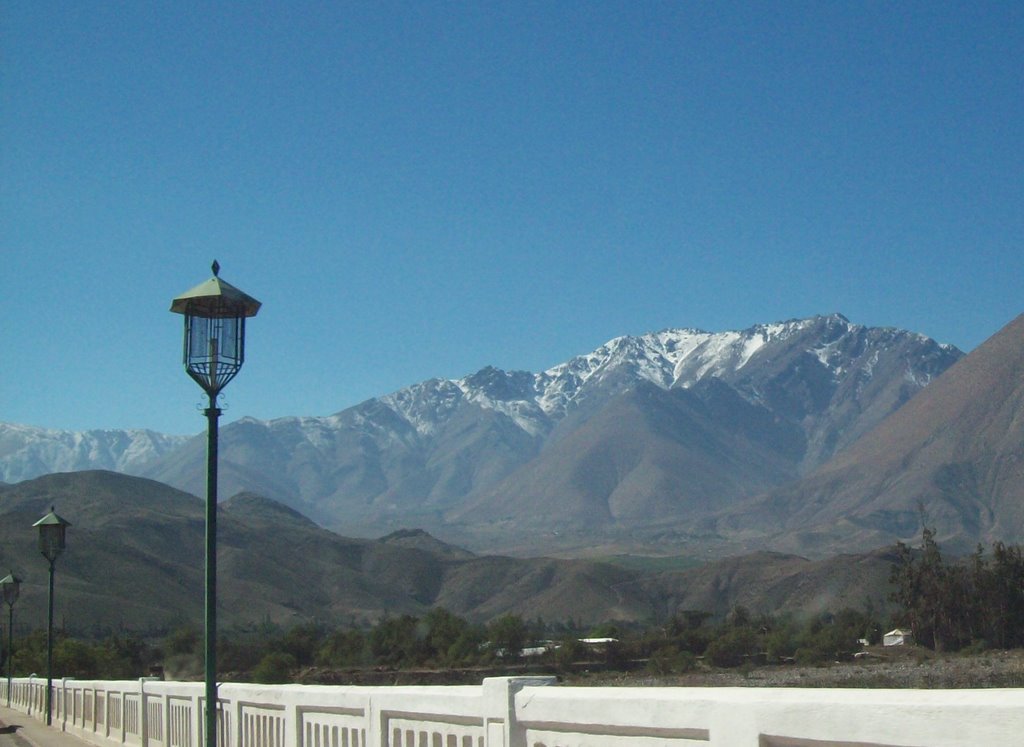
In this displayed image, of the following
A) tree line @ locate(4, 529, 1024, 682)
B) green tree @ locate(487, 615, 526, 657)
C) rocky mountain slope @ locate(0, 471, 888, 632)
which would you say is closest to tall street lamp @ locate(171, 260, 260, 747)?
tree line @ locate(4, 529, 1024, 682)

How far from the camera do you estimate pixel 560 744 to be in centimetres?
575

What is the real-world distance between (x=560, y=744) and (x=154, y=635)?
8211 centimetres

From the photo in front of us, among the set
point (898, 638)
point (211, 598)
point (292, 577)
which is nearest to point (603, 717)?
point (211, 598)

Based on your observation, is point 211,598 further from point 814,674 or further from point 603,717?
point 814,674

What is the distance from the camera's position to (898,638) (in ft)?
238

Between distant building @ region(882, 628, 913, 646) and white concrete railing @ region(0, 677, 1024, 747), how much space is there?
216 feet

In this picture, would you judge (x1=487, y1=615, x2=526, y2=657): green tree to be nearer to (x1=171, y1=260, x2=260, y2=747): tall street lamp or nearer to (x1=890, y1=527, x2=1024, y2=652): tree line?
(x1=890, y1=527, x2=1024, y2=652): tree line

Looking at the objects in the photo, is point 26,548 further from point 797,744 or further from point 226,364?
point 797,744

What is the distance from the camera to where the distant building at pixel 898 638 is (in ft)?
235

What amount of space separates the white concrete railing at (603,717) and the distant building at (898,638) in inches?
2590

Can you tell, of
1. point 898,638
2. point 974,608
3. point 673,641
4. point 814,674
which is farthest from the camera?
point 673,641

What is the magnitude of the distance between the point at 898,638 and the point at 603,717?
236 feet

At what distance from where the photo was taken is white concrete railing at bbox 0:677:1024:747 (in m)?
3.59

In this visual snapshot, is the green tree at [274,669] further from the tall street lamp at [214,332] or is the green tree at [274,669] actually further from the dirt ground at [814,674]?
the tall street lamp at [214,332]
